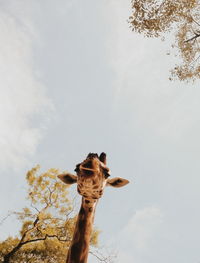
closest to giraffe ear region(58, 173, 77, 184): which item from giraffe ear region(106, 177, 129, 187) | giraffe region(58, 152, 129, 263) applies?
giraffe region(58, 152, 129, 263)

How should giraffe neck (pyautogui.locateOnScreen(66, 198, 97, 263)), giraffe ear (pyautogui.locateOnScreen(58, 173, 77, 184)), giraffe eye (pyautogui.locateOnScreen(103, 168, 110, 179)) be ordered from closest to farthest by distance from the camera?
giraffe neck (pyautogui.locateOnScreen(66, 198, 97, 263)) < giraffe eye (pyautogui.locateOnScreen(103, 168, 110, 179)) < giraffe ear (pyautogui.locateOnScreen(58, 173, 77, 184))

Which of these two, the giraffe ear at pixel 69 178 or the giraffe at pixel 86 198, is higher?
the giraffe ear at pixel 69 178

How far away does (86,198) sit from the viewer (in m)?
4.39

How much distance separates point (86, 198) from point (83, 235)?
630 mm

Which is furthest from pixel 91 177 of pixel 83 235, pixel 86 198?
pixel 83 235

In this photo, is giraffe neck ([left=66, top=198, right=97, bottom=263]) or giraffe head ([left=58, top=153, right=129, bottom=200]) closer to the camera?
giraffe neck ([left=66, top=198, right=97, bottom=263])

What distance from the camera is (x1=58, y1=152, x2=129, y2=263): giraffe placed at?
3885mm

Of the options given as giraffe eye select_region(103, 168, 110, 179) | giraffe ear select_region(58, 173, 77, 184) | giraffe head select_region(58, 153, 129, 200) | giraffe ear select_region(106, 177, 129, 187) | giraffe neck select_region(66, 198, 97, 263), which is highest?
giraffe ear select_region(106, 177, 129, 187)

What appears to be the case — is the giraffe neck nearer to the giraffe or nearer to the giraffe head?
the giraffe

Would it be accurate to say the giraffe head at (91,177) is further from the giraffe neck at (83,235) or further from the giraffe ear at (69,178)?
the giraffe ear at (69,178)

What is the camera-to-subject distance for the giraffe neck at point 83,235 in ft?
12.5

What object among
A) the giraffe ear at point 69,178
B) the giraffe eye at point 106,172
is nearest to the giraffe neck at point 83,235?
the giraffe eye at point 106,172

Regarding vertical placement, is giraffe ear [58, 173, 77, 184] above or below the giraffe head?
above

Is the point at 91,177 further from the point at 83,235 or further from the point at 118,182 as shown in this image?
the point at 118,182
